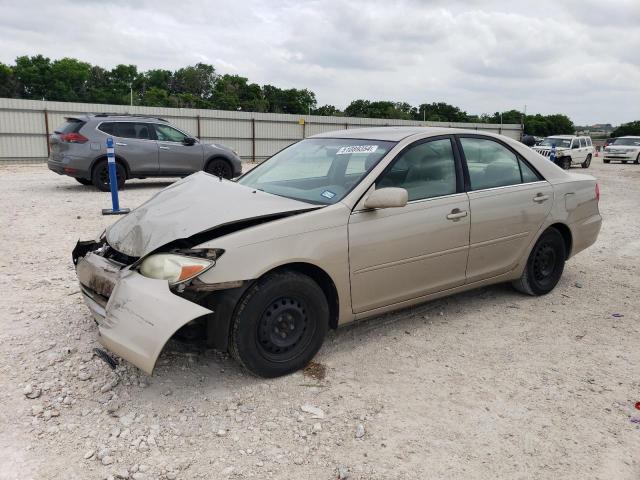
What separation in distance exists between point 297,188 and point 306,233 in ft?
2.57

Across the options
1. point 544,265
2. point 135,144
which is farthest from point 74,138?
point 544,265

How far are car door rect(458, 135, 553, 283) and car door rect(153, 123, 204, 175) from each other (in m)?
9.62

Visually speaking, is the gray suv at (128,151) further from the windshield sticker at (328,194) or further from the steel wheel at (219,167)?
the windshield sticker at (328,194)

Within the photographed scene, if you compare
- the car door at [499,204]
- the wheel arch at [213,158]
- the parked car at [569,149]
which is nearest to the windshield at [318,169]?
the car door at [499,204]

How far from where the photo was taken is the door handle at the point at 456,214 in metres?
4.16

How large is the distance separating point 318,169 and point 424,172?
0.85m

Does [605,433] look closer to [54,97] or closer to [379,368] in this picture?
[379,368]

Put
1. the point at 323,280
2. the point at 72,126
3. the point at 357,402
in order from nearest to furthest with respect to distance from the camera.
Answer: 1. the point at 357,402
2. the point at 323,280
3. the point at 72,126

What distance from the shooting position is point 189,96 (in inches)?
2628

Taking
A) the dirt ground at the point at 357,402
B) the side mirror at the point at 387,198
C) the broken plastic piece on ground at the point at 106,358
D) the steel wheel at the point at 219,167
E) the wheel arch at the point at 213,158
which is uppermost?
the side mirror at the point at 387,198

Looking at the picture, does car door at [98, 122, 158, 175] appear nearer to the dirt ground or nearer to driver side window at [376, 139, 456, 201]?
the dirt ground

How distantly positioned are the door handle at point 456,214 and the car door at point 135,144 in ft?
31.6

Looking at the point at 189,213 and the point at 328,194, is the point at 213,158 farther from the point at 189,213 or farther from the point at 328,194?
the point at 189,213

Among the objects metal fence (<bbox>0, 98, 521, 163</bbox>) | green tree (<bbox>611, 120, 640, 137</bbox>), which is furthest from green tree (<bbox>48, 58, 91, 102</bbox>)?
green tree (<bbox>611, 120, 640, 137</bbox>)
